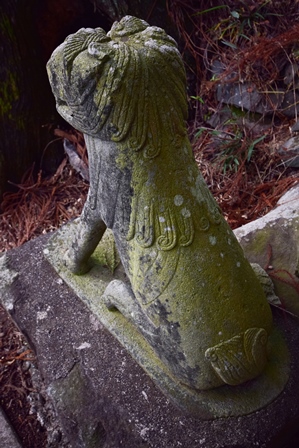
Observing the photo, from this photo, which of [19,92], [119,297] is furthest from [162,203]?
[19,92]

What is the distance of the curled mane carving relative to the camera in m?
1.29

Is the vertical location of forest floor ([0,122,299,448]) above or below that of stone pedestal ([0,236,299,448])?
below

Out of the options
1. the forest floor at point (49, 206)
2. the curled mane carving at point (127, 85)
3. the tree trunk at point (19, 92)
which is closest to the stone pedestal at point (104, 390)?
the forest floor at point (49, 206)

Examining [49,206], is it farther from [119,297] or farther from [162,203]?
[162,203]

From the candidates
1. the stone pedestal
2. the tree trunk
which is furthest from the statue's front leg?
the tree trunk

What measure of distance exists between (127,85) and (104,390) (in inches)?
41.0

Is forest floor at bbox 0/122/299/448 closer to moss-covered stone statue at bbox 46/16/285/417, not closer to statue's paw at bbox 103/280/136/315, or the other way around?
statue's paw at bbox 103/280/136/315

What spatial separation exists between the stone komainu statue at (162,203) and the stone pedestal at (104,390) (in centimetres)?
16

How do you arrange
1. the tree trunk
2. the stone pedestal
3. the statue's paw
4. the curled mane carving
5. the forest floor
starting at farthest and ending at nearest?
1. the tree trunk
2. the forest floor
3. the statue's paw
4. the stone pedestal
5. the curled mane carving

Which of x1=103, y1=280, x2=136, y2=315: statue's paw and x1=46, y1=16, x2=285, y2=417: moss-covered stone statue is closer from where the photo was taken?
x1=46, y1=16, x2=285, y2=417: moss-covered stone statue

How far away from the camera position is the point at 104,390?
166 centimetres

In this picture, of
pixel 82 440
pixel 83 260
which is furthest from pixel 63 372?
pixel 83 260

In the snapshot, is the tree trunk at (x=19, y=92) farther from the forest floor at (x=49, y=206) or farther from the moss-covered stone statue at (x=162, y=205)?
the moss-covered stone statue at (x=162, y=205)

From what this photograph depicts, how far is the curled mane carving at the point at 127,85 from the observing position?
1.29 meters
